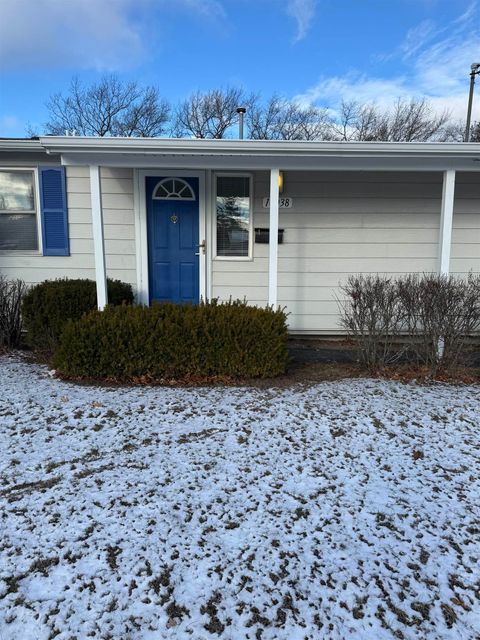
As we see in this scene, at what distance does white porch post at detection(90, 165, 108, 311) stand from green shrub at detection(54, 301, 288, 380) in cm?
63

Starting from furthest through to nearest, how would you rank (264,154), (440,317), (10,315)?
(10,315) → (264,154) → (440,317)

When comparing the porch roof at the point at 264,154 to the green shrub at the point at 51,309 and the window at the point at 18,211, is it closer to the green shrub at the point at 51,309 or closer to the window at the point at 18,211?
the green shrub at the point at 51,309

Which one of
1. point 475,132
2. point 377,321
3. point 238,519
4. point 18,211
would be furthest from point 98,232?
point 475,132

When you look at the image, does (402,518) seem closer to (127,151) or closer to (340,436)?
(340,436)

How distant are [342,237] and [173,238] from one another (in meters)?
2.44

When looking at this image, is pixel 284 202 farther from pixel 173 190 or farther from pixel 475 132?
pixel 475 132

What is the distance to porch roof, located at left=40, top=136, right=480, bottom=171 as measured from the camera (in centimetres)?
469

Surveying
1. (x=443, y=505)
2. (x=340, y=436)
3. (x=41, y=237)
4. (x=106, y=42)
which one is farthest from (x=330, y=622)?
(x=106, y=42)

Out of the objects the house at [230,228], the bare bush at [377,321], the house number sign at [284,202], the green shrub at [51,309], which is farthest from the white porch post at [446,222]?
the green shrub at [51,309]

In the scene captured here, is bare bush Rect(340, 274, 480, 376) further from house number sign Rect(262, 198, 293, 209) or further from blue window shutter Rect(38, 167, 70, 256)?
blue window shutter Rect(38, 167, 70, 256)

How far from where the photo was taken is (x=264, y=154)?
4848 mm

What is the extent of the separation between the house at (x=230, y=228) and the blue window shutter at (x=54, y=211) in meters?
0.01

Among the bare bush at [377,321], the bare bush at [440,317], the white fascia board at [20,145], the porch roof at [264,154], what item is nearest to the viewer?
the bare bush at [440,317]

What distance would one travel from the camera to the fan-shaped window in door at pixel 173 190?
20.7 ft
